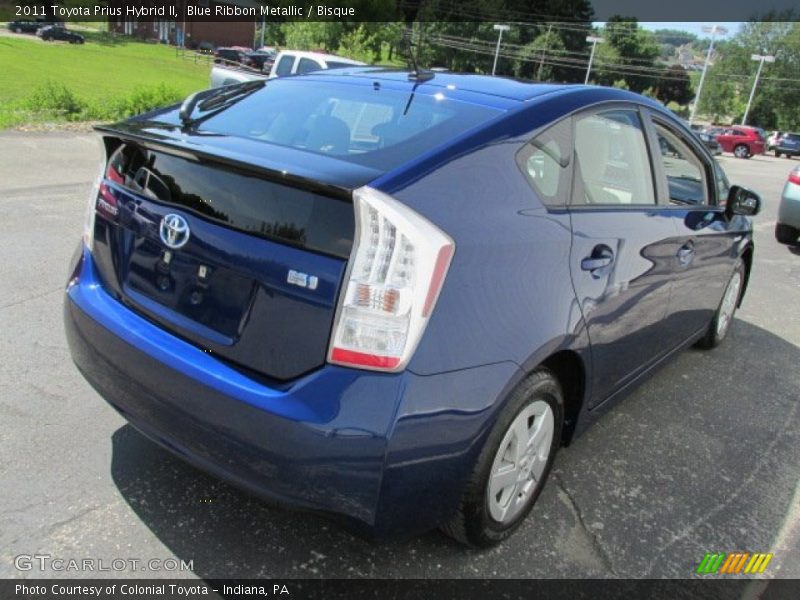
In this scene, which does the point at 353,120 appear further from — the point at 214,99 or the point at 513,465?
the point at 513,465

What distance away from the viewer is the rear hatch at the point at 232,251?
6.14 feet

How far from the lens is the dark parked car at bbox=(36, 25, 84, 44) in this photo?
5866 centimetres

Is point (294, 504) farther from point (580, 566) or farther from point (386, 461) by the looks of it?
point (580, 566)

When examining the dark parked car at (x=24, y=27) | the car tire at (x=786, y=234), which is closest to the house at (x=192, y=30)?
the dark parked car at (x=24, y=27)

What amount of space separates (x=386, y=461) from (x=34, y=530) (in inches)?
53.0

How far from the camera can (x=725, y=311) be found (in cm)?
473

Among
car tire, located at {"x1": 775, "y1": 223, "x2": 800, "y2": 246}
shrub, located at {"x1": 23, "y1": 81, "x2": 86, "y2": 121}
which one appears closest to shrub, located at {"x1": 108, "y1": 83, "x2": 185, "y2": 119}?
shrub, located at {"x1": 23, "y1": 81, "x2": 86, "y2": 121}

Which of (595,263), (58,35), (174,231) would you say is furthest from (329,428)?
(58,35)

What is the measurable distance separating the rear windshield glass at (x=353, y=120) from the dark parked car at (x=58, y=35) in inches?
2617

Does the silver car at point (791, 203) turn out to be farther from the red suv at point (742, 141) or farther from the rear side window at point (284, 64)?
the red suv at point (742, 141)

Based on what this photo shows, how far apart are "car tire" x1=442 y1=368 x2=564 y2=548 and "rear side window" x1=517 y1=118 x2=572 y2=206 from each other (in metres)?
0.65

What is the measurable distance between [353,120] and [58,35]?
224 feet

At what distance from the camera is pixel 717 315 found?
4508 mm

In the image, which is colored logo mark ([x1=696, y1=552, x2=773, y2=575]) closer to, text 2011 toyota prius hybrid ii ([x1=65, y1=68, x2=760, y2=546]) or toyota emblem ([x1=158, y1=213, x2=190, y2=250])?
text 2011 toyota prius hybrid ii ([x1=65, y1=68, x2=760, y2=546])
